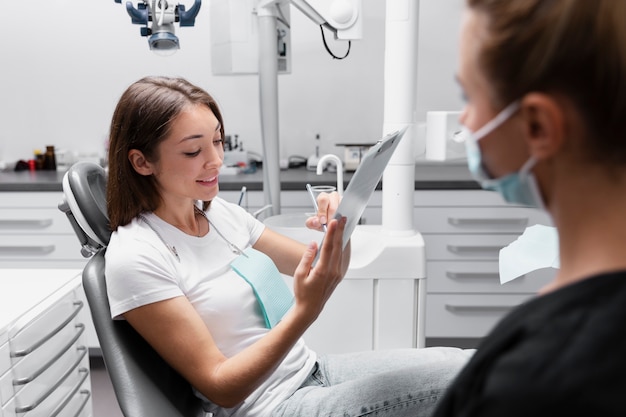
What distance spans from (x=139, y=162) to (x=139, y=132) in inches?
2.7

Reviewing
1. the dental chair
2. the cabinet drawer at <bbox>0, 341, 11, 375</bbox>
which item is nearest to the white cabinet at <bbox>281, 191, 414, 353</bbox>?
the dental chair

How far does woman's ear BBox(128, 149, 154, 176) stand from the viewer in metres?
1.15

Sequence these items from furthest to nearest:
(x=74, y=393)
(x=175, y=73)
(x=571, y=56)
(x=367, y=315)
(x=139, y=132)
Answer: (x=175, y=73) → (x=367, y=315) → (x=74, y=393) → (x=139, y=132) → (x=571, y=56)

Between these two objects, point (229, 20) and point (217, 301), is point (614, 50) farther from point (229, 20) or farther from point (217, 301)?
point (229, 20)

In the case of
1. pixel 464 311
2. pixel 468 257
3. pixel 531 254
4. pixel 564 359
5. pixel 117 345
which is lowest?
pixel 464 311

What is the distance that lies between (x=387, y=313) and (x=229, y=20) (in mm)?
1181

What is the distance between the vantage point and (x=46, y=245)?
8.55 feet

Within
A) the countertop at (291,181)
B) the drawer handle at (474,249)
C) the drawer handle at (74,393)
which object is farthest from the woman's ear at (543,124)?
the drawer handle at (474,249)

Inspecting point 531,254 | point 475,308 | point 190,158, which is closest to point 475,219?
point 475,308

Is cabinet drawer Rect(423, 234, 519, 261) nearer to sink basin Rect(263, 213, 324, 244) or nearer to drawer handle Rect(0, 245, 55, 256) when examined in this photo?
sink basin Rect(263, 213, 324, 244)

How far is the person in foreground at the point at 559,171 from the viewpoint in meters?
0.49

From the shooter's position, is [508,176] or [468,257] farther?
[468,257]

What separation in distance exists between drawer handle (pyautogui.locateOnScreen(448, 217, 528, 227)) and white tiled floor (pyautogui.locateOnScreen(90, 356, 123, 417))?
65.1 inches

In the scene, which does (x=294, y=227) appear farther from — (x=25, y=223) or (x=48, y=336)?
(x=25, y=223)
